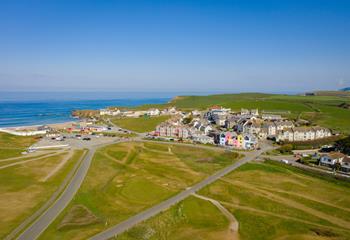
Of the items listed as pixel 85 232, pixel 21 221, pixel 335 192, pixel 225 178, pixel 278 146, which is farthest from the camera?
pixel 278 146

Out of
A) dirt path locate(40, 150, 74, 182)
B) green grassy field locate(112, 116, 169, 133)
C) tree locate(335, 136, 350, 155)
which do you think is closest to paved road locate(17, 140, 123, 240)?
dirt path locate(40, 150, 74, 182)

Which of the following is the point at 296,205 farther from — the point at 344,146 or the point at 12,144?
the point at 12,144

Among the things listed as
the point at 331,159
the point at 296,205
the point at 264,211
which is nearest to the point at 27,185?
the point at 264,211

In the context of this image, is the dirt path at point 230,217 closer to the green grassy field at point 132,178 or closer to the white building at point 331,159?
the green grassy field at point 132,178

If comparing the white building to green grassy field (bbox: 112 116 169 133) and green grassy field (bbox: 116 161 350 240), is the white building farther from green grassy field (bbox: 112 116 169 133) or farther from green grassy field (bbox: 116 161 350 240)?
green grassy field (bbox: 112 116 169 133)

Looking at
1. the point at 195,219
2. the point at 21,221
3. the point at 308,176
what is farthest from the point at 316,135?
the point at 21,221

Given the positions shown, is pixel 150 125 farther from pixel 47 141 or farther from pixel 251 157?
pixel 251 157

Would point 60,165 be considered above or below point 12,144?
below

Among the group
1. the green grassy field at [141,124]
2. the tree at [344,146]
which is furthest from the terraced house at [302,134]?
the green grassy field at [141,124]
